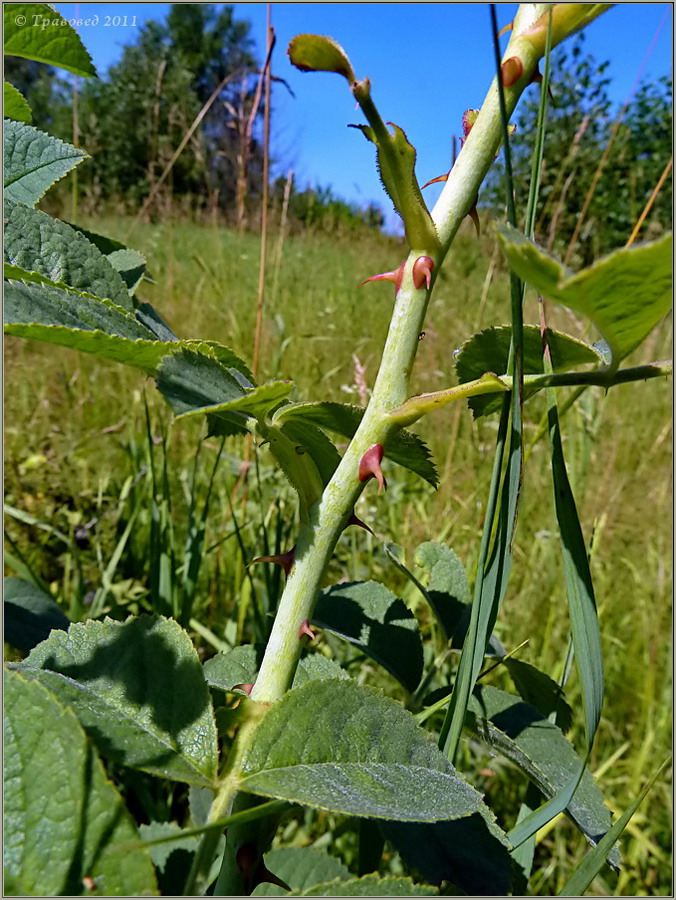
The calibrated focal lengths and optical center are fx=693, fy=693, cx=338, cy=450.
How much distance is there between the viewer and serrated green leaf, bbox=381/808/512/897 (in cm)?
42

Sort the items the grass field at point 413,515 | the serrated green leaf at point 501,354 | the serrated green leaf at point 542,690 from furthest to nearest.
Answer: the grass field at point 413,515
the serrated green leaf at point 542,690
the serrated green leaf at point 501,354

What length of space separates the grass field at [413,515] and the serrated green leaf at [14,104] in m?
0.46

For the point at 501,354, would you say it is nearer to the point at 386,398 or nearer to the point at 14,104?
the point at 386,398

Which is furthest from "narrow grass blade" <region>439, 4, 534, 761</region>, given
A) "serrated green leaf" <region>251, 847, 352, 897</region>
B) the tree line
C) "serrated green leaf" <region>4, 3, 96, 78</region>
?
the tree line

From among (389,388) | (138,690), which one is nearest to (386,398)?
(389,388)

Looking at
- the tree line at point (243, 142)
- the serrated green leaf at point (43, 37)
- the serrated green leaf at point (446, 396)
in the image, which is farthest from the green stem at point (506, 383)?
the tree line at point (243, 142)

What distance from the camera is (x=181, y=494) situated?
1975mm

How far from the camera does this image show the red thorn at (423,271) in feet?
1.29

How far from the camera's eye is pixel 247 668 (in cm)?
54

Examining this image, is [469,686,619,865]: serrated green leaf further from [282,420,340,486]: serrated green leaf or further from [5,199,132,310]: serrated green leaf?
[5,199,132,310]: serrated green leaf

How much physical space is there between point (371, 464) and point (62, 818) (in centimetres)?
22

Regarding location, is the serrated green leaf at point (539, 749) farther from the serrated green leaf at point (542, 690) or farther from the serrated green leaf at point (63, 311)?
the serrated green leaf at point (63, 311)

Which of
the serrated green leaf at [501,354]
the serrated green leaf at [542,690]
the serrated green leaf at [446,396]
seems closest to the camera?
the serrated green leaf at [446,396]

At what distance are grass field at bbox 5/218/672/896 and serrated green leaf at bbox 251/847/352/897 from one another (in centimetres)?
36
